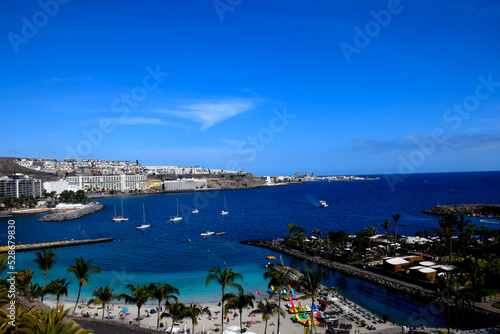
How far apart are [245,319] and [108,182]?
12677 centimetres

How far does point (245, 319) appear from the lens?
19125 millimetres

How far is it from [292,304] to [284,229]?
30.0 meters

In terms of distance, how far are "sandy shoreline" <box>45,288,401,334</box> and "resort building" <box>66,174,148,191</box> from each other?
11741 cm

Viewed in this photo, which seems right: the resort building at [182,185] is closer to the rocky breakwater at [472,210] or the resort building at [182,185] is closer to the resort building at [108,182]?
the resort building at [108,182]

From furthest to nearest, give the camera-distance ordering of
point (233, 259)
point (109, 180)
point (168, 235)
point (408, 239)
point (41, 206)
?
point (109, 180) < point (41, 206) < point (168, 235) < point (408, 239) < point (233, 259)

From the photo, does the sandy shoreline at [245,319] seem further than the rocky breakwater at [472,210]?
No

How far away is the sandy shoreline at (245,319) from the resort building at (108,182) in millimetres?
117408

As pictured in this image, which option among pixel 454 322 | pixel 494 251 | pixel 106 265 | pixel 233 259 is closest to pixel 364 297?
pixel 454 322

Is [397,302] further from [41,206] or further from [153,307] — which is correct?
[41,206]

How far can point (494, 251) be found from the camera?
1031 inches

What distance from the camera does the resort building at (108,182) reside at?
12850 centimetres

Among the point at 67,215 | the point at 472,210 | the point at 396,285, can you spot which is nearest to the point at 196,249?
the point at 396,285

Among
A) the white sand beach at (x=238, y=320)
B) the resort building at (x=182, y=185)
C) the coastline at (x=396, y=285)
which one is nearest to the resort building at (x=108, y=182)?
the resort building at (x=182, y=185)

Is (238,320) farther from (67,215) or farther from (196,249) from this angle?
(67,215)
